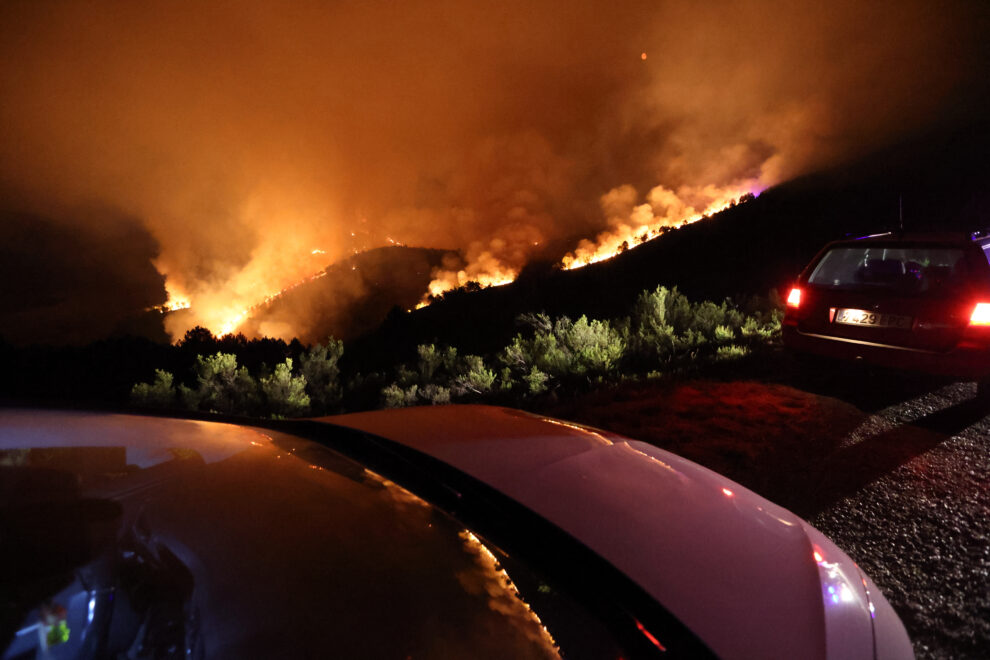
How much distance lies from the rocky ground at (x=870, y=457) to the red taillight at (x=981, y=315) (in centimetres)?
87

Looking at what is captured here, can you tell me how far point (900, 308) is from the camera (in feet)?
15.0

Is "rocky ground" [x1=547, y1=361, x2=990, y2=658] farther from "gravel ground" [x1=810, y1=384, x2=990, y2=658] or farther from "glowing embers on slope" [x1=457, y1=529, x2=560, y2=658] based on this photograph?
"glowing embers on slope" [x1=457, y1=529, x2=560, y2=658]

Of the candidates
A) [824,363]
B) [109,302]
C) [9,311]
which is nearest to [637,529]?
[824,363]

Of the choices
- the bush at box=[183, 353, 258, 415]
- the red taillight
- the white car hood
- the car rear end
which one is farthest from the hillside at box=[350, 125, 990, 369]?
the white car hood

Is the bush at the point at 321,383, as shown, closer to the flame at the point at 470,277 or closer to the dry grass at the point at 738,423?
the dry grass at the point at 738,423

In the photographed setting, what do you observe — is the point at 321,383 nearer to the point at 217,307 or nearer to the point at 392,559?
the point at 392,559

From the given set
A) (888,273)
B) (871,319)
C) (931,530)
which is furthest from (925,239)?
(931,530)

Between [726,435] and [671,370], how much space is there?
7.64 ft

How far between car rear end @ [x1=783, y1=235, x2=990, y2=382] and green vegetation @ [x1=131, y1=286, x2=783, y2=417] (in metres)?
1.48

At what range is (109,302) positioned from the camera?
64.8m

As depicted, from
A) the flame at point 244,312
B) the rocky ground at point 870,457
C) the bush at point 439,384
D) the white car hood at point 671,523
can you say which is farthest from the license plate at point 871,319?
the flame at point 244,312

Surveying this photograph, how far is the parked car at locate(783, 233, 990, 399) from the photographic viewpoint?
13.7ft

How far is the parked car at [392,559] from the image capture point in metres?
0.86

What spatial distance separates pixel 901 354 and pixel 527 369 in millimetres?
4613
